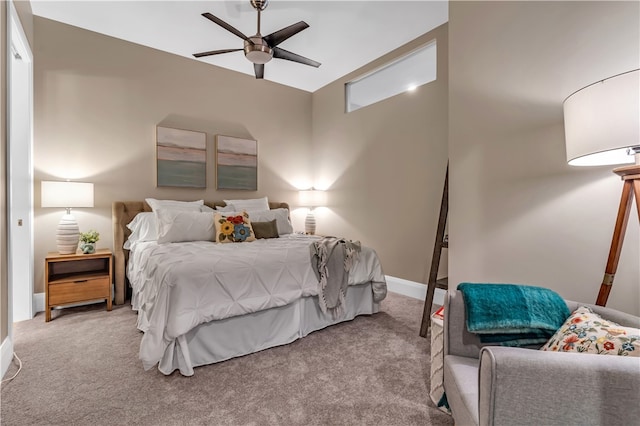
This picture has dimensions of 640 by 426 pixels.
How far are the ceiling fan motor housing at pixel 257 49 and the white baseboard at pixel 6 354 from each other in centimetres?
283

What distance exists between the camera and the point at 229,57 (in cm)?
404

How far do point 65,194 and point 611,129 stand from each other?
159 inches

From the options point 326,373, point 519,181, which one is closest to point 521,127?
point 519,181

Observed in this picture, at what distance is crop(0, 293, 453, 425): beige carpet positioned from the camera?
5.08 feet

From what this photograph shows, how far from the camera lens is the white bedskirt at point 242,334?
6.34 ft

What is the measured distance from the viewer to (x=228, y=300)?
2.09m

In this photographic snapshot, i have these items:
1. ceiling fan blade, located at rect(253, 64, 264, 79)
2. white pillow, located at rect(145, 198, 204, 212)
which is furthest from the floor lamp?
white pillow, located at rect(145, 198, 204, 212)

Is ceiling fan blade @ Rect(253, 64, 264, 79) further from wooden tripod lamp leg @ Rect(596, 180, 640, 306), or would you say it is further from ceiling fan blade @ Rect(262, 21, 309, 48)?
wooden tripod lamp leg @ Rect(596, 180, 640, 306)

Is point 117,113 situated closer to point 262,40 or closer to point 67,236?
point 67,236

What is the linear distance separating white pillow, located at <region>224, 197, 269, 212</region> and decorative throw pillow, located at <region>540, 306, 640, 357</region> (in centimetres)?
354

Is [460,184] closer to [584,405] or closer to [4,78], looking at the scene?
[584,405]

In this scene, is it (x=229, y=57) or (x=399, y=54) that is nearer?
(x=399, y=54)

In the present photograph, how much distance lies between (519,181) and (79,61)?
4505mm

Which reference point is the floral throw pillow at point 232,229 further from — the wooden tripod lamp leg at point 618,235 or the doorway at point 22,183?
the wooden tripod lamp leg at point 618,235
